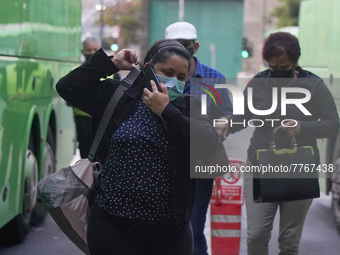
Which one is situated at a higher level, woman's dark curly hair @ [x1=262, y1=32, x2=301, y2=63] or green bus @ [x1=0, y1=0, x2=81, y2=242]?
woman's dark curly hair @ [x1=262, y1=32, x2=301, y2=63]

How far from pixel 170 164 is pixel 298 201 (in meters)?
1.96

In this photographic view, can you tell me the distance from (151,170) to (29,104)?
402cm

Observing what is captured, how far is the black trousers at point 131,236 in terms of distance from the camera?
3818mm

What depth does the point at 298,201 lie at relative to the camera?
18.2 ft

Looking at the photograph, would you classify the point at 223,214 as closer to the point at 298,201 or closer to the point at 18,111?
the point at 298,201

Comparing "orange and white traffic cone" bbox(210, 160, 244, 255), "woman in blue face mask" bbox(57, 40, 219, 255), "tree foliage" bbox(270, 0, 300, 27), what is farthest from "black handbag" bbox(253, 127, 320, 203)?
"tree foliage" bbox(270, 0, 300, 27)

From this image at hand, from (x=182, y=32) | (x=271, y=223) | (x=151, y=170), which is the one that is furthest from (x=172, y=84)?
(x=182, y=32)

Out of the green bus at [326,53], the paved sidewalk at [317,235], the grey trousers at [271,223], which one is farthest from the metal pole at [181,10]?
the grey trousers at [271,223]

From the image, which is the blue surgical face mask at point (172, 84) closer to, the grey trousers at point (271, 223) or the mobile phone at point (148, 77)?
the mobile phone at point (148, 77)

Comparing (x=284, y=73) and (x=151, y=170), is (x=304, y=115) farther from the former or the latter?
(x=151, y=170)

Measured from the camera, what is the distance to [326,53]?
10180 millimetres

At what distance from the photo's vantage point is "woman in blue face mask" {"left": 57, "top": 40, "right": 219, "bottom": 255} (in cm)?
A: 379

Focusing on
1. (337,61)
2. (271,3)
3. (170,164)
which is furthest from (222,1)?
(271,3)

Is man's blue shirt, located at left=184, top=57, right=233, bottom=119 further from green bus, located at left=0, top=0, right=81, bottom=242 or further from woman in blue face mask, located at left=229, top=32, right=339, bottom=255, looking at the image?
green bus, located at left=0, top=0, right=81, bottom=242
